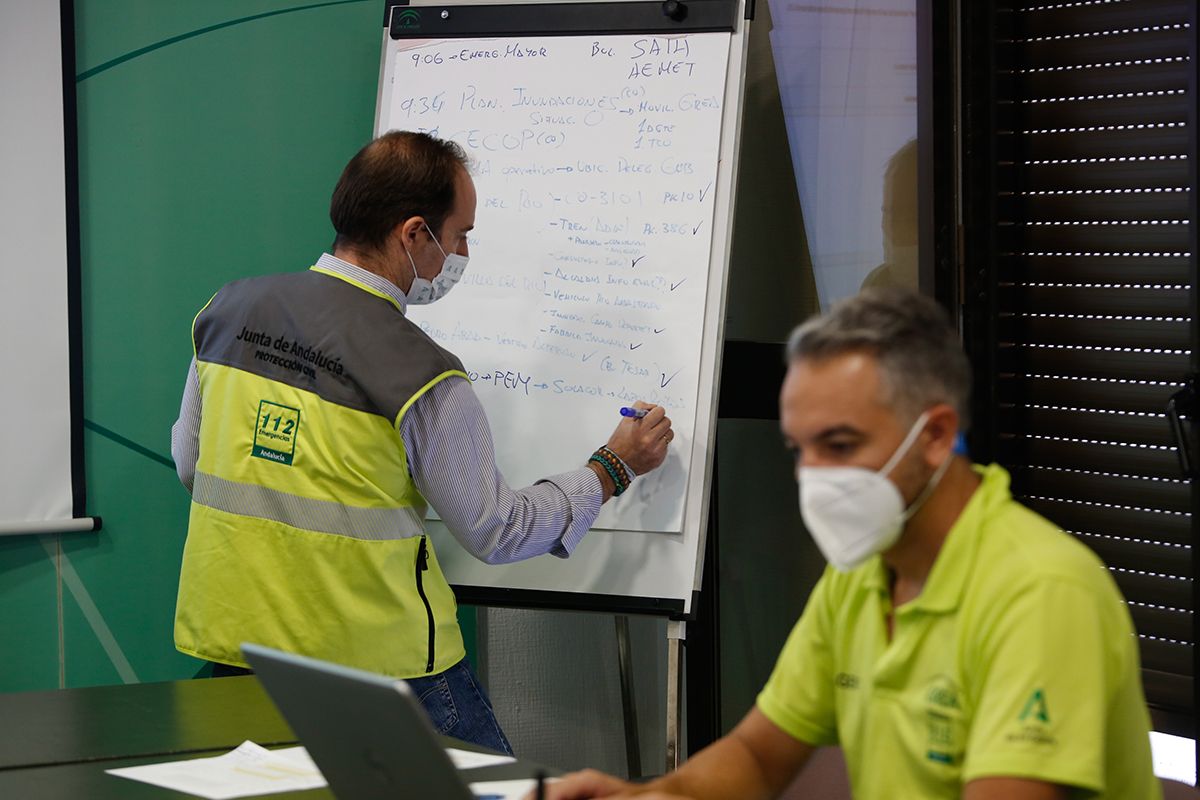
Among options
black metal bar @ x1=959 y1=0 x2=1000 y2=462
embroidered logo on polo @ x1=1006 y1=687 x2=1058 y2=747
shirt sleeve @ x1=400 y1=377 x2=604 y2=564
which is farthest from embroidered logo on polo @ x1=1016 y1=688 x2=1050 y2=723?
black metal bar @ x1=959 y1=0 x2=1000 y2=462

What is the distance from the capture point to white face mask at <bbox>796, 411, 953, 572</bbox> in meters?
1.36

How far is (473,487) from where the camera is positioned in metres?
2.36

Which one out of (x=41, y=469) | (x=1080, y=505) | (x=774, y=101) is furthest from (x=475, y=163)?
(x=1080, y=505)

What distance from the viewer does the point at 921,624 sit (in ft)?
4.57

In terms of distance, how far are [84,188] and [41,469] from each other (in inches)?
26.5

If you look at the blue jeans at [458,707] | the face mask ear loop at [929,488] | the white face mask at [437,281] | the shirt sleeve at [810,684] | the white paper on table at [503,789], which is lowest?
the blue jeans at [458,707]

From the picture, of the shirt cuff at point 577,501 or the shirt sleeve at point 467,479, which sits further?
the shirt cuff at point 577,501

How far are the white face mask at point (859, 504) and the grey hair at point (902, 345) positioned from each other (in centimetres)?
3

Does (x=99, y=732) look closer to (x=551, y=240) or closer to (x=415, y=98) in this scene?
(x=551, y=240)

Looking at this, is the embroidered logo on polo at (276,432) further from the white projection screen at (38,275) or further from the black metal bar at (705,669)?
the black metal bar at (705,669)

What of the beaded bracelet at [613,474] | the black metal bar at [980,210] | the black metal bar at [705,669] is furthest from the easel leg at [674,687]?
the black metal bar at [980,210]

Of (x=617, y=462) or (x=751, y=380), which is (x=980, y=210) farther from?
(x=617, y=462)

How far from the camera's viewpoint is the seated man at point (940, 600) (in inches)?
48.6

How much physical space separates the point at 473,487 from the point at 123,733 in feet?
2.33
